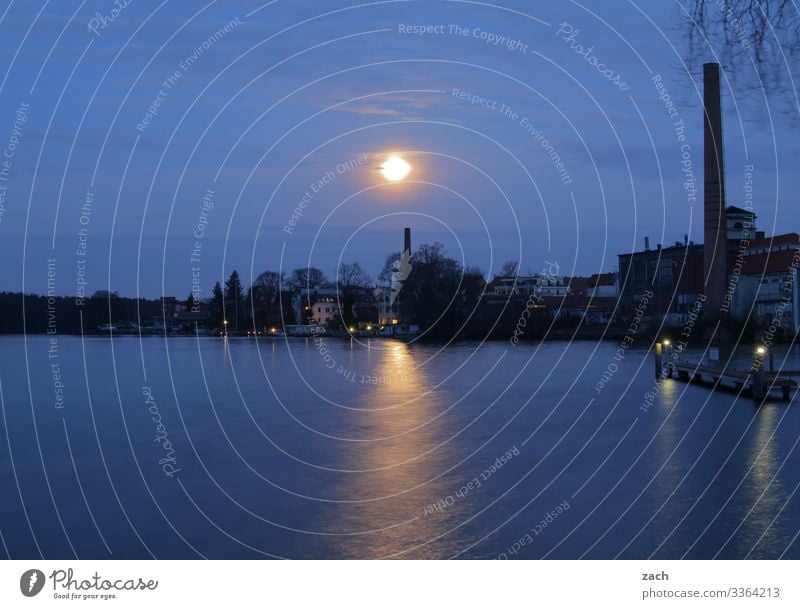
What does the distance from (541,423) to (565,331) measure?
206ft

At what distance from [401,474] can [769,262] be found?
61.0 m

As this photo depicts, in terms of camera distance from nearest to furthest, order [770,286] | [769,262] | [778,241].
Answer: [770,286], [769,262], [778,241]

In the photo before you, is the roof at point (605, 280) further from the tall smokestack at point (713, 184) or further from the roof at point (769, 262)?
the tall smokestack at point (713, 184)

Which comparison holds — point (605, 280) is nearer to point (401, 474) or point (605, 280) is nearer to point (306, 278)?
point (306, 278)

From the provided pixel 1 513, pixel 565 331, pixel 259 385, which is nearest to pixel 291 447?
pixel 1 513

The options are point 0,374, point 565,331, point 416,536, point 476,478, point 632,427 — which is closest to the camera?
point 416,536

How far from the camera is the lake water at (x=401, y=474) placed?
36.1 ft

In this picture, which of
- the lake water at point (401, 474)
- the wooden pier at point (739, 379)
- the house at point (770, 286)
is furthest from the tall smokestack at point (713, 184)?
the lake water at point (401, 474)

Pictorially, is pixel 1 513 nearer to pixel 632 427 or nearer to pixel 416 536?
pixel 416 536

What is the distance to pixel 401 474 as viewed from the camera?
15.6 m

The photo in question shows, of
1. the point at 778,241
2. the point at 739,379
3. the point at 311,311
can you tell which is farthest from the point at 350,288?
the point at 739,379
